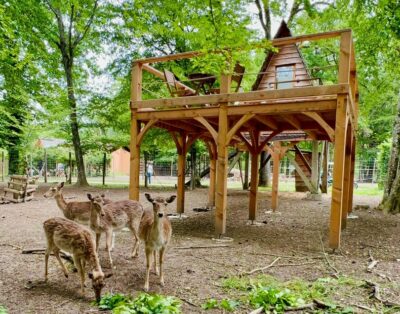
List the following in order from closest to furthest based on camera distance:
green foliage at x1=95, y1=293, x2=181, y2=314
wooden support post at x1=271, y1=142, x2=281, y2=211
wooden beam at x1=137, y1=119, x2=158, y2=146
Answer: green foliage at x1=95, y1=293, x2=181, y2=314
wooden beam at x1=137, y1=119, x2=158, y2=146
wooden support post at x1=271, y1=142, x2=281, y2=211

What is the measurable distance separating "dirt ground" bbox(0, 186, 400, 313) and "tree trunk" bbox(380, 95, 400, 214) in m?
0.61

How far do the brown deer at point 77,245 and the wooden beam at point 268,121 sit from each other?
16.1 feet

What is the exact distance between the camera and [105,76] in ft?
66.4

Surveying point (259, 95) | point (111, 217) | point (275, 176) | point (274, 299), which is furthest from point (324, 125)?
point (275, 176)

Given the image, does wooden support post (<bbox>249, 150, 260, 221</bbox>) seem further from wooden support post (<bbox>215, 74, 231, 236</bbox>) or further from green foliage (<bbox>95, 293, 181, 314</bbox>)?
green foliage (<bbox>95, 293, 181, 314</bbox>)

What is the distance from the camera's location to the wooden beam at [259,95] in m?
6.57

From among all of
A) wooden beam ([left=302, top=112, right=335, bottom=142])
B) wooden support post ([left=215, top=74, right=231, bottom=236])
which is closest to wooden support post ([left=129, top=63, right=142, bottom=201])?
wooden support post ([left=215, top=74, right=231, bottom=236])

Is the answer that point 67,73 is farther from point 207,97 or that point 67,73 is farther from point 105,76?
point 207,97

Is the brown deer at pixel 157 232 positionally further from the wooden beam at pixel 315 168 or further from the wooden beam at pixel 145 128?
the wooden beam at pixel 315 168

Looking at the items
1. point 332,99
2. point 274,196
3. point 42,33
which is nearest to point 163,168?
point 42,33

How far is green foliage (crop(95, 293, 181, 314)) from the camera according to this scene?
376 cm

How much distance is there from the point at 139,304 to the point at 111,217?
248 cm

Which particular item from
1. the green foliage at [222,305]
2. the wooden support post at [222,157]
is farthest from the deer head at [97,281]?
the wooden support post at [222,157]

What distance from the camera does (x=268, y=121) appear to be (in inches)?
341
